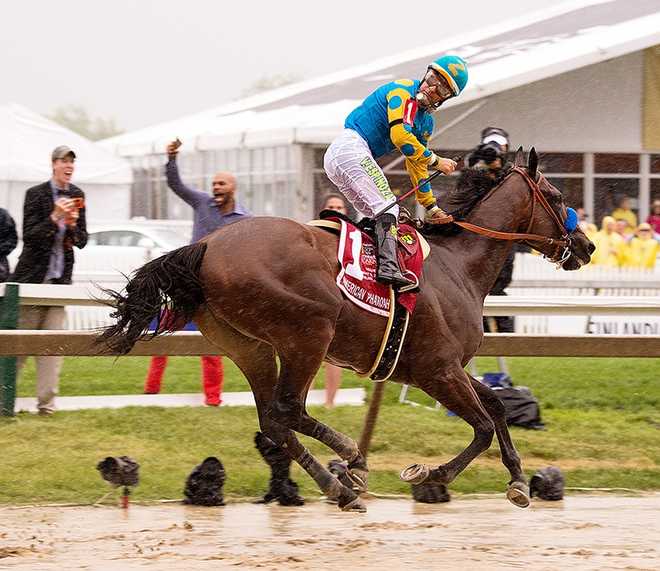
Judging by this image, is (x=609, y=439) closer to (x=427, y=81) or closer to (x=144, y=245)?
Result: (x=427, y=81)

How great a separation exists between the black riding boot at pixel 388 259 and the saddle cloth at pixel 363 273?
58mm

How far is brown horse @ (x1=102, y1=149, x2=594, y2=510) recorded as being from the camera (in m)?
6.36

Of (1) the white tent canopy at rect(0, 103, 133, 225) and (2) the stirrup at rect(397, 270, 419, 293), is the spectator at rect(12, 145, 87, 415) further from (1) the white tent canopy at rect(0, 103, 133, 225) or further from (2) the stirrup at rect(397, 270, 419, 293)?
(1) the white tent canopy at rect(0, 103, 133, 225)

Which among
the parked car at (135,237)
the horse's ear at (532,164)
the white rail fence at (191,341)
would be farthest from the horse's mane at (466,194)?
the parked car at (135,237)

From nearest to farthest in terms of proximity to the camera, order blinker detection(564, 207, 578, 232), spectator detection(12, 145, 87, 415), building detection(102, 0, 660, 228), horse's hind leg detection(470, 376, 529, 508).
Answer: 1. horse's hind leg detection(470, 376, 529, 508)
2. blinker detection(564, 207, 578, 232)
3. spectator detection(12, 145, 87, 415)
4. building detection(102, 0, 660, 228)

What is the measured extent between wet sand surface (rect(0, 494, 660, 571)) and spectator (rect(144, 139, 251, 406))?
7.32 ft

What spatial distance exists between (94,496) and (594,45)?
1221 cm

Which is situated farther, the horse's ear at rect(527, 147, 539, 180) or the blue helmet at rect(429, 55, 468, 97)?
the horse's ear at rect(527, 147, 539, 180)

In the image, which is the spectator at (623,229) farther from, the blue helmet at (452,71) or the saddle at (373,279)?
the saddle at (373,279)

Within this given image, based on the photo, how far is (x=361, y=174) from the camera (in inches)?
272

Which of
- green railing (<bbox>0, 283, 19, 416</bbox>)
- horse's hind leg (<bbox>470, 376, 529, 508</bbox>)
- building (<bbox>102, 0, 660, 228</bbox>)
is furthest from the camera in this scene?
building (<bbox>102, 0, 660, 228</bbox>)

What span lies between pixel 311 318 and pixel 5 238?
3.83 m

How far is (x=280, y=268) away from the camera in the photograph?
6363mm

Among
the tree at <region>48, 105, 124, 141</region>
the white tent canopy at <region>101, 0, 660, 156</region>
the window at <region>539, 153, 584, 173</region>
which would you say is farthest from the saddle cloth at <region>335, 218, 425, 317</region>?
the tree at <region>48, 105, 124, 141</region>
